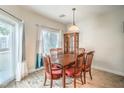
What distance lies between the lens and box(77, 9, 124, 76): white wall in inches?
125

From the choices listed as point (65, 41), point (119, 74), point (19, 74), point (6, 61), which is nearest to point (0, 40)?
point (6, 61)

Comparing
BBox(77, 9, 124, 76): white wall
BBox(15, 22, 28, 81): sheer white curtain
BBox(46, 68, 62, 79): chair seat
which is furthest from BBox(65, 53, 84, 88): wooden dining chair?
BBox(77, 9, 124, 76): white wall

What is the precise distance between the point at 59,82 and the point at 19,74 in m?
1.00

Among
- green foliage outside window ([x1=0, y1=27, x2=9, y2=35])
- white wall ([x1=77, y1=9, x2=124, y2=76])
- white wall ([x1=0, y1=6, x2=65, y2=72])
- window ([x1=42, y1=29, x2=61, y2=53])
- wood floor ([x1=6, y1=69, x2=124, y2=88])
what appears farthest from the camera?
window ([x1=42, y1=29, x2=61, y2=53])

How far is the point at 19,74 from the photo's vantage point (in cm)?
268

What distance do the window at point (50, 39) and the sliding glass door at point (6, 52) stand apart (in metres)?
1.10

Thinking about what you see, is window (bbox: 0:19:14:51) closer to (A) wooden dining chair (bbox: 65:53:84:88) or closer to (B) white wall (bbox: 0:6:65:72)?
(B) white wall (bbox: 0:6:65:72)

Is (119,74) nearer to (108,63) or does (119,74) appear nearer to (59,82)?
(108,63)

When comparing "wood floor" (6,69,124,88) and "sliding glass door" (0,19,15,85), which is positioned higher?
"sliding glass door" (0,19,15,85)

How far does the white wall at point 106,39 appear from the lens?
3.19 metres

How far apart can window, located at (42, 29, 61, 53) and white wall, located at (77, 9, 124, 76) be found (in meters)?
0.81

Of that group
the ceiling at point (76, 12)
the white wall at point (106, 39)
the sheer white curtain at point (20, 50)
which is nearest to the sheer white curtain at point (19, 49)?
the sheer white curtain at point (20, 50)

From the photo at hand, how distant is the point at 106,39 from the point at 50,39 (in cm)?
182

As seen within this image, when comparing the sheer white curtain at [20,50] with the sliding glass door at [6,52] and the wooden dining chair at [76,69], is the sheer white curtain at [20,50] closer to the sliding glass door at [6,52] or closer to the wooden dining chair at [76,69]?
the sliding glass door at [6,52]
